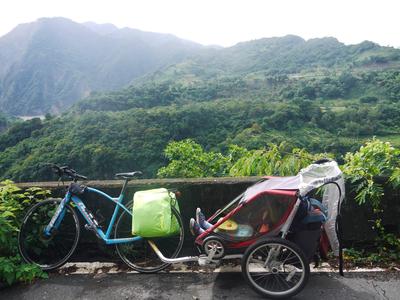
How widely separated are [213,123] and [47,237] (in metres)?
55.1

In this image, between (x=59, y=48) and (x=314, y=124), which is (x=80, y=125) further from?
(x=59, y=48)

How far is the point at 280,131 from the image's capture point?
5416 cm

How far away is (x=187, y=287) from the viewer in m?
3.07

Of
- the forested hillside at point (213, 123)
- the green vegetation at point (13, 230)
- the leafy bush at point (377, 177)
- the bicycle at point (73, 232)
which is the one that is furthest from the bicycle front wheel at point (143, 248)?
the forested hillside at point (213, 123)

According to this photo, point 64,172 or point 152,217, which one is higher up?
point 64,172

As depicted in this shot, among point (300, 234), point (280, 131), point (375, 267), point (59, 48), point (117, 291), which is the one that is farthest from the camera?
point (59, 48)

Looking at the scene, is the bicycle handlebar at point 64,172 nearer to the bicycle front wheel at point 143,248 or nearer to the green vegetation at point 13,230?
the green vegetation at point 13,230

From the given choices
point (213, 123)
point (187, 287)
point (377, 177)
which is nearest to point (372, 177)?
point (377, 177)

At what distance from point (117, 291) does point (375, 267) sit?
2.32m

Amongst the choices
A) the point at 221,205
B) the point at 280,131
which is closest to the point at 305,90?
the point at 280,131

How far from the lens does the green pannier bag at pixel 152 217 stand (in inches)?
123

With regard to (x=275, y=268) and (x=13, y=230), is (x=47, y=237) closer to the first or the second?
(x=13, y=230)

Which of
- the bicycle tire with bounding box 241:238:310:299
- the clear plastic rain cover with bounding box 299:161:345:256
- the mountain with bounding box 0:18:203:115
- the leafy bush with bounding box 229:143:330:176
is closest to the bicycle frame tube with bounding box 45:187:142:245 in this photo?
the bicycle tire with bounding box 241:238:310:299

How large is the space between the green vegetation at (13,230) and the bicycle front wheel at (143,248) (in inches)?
29.6
